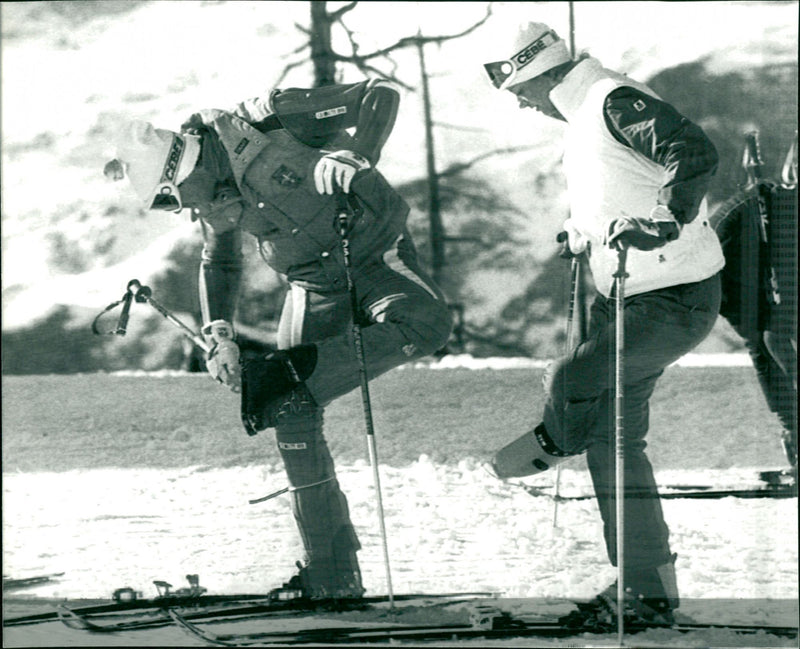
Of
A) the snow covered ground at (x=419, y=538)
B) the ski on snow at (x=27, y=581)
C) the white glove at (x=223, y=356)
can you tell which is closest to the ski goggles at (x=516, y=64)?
the snow covered ground at (x=419, y=538)

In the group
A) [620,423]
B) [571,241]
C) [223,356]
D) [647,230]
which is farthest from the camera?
[223,356]

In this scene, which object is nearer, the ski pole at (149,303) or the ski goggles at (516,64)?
the ski goggles at (516,64)

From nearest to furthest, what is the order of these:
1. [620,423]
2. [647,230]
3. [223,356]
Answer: [647,230] → [620,423] → [223,356]

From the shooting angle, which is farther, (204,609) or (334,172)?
(204,609)

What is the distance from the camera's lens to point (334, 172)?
3830 mm

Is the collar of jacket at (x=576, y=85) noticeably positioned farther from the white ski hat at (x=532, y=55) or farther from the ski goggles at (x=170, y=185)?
the ski goggles at (x=170, y=185)

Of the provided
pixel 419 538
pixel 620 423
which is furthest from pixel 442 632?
pixel 620 423

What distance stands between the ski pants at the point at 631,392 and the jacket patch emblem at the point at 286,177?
3.23 feet

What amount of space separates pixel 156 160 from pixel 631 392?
1.63 meters

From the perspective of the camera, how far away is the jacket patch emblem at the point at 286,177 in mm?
3871

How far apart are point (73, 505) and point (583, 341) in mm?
1718

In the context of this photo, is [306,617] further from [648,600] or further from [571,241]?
[571,241]

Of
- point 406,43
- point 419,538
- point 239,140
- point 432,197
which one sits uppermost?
point 406,43

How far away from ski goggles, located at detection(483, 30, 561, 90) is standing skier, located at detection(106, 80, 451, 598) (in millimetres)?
319
